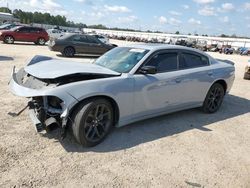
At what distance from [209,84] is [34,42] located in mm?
22394

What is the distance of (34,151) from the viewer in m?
4.25

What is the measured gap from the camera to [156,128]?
18.3 ft

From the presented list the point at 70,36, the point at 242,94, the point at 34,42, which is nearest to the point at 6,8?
the point at 34,42

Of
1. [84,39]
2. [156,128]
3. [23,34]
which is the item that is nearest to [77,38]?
[84,39]

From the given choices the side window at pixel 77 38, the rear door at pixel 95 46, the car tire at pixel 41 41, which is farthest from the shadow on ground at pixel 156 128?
the car tire at pixel 41 41

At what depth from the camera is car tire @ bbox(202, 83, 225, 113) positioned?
676cm

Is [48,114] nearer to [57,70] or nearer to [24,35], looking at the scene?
[57,70]

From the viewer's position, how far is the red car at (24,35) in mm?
23742

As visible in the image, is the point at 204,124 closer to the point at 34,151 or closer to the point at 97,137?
the point at 97,137

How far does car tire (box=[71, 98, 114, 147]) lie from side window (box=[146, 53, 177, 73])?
4.35 ft

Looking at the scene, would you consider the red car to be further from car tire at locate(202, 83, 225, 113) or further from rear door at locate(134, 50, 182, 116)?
rear door at locate(134, 50, 182, 116)

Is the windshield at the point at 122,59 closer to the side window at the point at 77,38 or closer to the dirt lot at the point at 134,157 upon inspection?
the dirt lot at the point at 134,157

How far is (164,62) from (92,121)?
204 centimetres

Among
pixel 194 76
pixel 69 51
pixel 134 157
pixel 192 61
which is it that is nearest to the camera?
pixel 134 157
